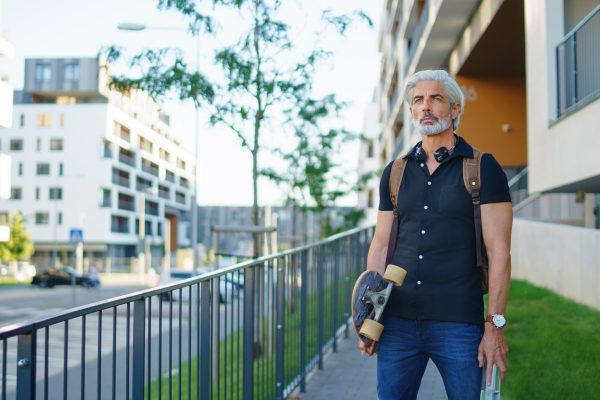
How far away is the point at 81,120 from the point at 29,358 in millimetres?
63870

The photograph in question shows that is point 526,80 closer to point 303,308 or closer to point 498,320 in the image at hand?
point 303,308

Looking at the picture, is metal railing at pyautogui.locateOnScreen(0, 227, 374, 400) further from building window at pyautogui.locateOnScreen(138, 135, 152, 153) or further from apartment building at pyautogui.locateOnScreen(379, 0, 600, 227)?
building window at pyautogui.locateOnScreen(138, 135, 152, 153)

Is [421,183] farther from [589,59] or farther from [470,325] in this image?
[589,59]

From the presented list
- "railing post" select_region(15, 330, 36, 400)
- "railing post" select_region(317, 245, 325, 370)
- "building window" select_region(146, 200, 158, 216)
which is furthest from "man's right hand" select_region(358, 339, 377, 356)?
"building window" select_region(146, 200, 158, 216)

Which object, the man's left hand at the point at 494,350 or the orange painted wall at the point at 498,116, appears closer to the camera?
the man's left hand at the point at 494,350

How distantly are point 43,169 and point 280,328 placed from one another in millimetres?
62262

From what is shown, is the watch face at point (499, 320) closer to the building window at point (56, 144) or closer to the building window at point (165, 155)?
the building window at point (56, 144)

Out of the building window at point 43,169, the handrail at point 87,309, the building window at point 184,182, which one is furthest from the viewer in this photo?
the building window at point 184,182

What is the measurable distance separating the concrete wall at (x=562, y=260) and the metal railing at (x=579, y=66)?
1.77 m

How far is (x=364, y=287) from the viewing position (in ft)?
7.91

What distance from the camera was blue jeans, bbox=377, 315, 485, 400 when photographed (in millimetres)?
2312

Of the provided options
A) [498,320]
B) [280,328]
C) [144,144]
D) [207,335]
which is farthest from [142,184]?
[498,320]

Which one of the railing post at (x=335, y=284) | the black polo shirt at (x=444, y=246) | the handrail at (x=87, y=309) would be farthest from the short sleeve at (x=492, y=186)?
the railing post at (x=335, y=284)

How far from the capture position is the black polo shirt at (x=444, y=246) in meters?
2.33
